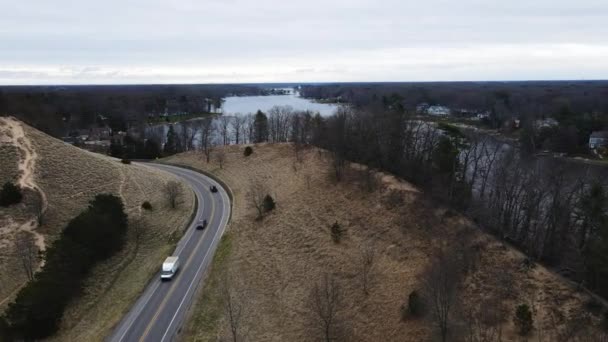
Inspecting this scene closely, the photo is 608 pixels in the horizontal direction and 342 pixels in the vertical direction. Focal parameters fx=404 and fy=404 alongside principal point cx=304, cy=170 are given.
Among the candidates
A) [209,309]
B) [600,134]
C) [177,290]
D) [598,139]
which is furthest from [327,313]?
[600,134]

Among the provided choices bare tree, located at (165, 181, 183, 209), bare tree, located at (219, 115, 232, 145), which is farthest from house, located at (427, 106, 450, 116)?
bare tree, located at (165, 181, 183, 209)

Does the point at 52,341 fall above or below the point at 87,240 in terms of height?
below

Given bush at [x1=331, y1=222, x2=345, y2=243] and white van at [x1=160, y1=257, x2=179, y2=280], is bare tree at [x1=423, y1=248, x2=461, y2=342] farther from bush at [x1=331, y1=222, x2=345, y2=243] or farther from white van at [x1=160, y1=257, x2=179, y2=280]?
white van at [x1=160, y1=257, x2=179, y2=280]

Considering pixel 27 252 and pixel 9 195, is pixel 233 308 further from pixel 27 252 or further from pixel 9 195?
pixel 9 195

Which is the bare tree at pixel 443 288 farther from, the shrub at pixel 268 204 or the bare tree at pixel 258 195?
the bare tree at pixel 258 195

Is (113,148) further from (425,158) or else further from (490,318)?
(490,318)

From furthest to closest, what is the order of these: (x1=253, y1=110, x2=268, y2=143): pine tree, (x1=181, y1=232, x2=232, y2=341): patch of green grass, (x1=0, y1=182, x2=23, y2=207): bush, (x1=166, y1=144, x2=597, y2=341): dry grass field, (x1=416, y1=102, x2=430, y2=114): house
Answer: (x1=416, y1=102, x2=430, y2=114): house → (x1=253, y1=110, x2=268, y2=143): pine tree → (x1=0, y1=182, x2=23, y2=207): bush → (x1=181, y1=232, x2=232, y2=341): patch of green grass → (x1=166, y1=144, x2=597, y2=341): dry grass field

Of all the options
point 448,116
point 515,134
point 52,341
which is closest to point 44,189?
point 52,341
